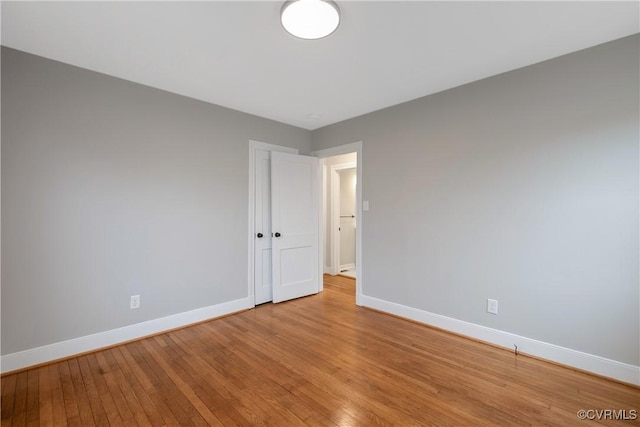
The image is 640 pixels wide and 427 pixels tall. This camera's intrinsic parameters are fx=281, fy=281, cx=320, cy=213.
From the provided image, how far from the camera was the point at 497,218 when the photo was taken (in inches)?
102

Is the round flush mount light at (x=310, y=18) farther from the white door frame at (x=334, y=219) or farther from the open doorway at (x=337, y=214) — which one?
the white door frame at (x=334, y=219)

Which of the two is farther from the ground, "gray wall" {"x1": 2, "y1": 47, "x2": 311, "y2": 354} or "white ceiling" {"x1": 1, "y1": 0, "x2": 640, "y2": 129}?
"white ceiling" {"x1": 1, "y1": 0, "x2": 640, "y2": 129}

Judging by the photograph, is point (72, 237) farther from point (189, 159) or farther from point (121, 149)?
point (189, 159)

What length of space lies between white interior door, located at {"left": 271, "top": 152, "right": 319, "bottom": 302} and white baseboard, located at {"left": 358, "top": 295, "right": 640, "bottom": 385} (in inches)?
52.5

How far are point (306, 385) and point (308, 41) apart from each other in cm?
248

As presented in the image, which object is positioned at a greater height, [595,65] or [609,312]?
[595,65]

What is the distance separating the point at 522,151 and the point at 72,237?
3936 millimetres

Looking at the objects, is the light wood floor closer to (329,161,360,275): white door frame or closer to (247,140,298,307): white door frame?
(247,140,298,307): white door frame

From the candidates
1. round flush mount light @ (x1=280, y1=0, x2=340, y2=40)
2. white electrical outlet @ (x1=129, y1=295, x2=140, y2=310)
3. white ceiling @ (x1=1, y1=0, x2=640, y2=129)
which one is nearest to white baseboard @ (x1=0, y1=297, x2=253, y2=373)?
white electrical outlet @ (x1=129, y1=295, x2=140, y2=310)

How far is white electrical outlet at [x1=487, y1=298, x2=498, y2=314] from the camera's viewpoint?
8.51 ft

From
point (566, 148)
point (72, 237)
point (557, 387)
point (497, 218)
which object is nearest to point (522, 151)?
point (566, 148)

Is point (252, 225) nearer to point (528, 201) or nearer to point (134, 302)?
point (134, 302)

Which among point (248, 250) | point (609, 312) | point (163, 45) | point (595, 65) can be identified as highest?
point (163, 45)

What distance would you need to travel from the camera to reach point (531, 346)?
2391 mm
